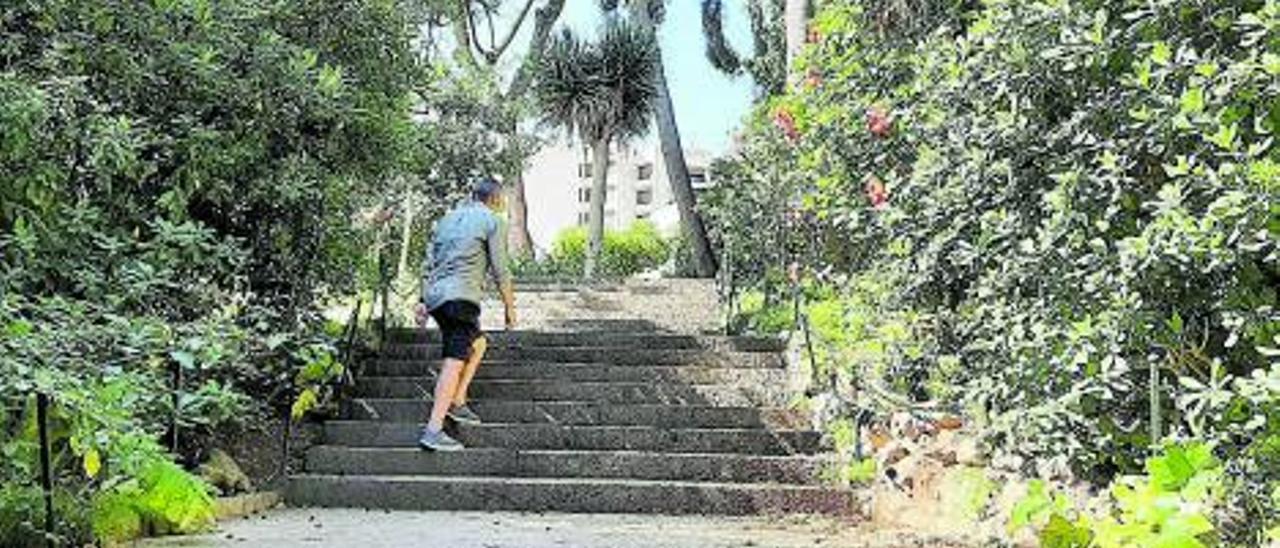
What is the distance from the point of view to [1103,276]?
438 cm

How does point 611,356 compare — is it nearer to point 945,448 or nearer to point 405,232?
point 945,448

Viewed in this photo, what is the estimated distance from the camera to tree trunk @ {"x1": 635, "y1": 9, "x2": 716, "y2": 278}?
20.9 metres

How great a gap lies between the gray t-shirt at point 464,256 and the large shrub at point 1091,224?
7.91ft

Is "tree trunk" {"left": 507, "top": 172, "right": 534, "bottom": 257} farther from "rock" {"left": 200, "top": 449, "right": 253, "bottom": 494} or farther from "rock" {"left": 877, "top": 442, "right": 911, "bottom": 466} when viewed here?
"rock" {"left": 877, "top": 442, "right": 911, "bottom": 466}

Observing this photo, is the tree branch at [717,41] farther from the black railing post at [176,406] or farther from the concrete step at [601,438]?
the black railing post at [176,406]

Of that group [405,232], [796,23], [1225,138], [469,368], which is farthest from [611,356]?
[1225,138]

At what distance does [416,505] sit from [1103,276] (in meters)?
4.02

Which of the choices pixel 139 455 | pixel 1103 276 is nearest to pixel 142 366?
pixel 139 455

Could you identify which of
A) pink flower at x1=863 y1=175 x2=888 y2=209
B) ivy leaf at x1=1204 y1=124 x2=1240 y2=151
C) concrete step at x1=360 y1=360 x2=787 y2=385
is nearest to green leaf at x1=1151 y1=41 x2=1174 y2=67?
ivy leaf at x1=1204 y1=124 x2=1240 y2=151

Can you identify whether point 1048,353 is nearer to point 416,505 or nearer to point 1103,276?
point 1103,276

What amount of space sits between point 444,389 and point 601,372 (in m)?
1.98

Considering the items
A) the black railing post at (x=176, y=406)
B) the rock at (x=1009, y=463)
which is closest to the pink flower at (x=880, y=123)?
the rock at (x=1009, y=463)

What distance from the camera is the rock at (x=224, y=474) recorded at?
6.63 meters

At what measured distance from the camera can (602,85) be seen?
825 inches
